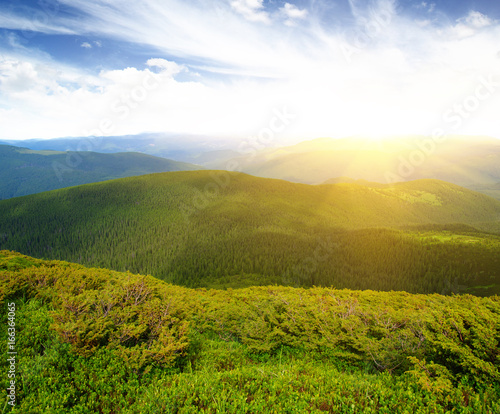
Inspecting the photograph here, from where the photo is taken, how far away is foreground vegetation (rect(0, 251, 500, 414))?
8.86 meters

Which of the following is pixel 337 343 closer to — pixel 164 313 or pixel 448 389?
Result: pixel 448 389

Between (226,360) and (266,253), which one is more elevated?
(226,360)

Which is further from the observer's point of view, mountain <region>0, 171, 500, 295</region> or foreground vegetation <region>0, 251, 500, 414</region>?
mountain <region>0, 171, 500, 295</region>

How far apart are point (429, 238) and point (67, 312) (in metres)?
165

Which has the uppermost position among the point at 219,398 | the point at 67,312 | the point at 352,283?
the point at 67,312

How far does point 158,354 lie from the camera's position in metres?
10.7

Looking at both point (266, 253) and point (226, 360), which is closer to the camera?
point (226, 360)

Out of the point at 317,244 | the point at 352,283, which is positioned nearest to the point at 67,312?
the point at 352,283

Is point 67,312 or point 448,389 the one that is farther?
point 67,312

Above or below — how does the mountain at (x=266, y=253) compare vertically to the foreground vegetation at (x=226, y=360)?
below

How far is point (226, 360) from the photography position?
13602 mm

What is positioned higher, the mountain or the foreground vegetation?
the foreground vegetation

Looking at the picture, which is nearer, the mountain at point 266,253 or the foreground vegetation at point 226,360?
the foreground vegetation at point 226,360

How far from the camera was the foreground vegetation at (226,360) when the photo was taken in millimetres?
8859
